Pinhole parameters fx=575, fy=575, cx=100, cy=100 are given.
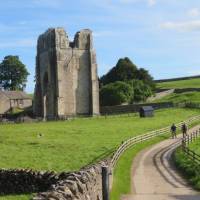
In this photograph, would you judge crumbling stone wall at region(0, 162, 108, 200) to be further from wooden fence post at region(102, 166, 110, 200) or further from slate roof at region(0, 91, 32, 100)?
slate roof at region(0, 91, 32, 100)

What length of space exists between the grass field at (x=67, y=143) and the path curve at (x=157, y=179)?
137 inches

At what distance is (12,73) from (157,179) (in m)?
121

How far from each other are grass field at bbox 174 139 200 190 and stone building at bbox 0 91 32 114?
88.6m

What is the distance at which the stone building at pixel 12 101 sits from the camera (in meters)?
125

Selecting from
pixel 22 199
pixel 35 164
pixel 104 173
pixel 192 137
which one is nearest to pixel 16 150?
pixel 35 164

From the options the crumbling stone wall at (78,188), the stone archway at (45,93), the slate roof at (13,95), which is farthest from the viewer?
the slate roof at (13,95)

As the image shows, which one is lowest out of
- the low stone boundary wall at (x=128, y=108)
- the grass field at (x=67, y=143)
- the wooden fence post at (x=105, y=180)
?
the grass field at (x=67, y=143)

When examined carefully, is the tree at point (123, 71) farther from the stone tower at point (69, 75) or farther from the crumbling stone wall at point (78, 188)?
the crumbling stone wall at point (78, 188)

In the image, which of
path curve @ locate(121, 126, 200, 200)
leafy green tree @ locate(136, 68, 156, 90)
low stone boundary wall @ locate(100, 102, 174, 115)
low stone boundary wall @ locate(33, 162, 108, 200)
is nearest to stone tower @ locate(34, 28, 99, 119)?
low stone boundary wall @ locate(100, 102, 174, 115)

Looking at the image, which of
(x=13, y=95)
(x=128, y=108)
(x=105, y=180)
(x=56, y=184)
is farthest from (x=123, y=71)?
(x=56, y=184)

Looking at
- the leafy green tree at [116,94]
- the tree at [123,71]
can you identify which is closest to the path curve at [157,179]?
the leafy green tree at [116,94]

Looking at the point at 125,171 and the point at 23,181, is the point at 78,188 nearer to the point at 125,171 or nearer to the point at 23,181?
the point at 23,181

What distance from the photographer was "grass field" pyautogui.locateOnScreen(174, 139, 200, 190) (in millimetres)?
29197

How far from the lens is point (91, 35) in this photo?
353 feet
